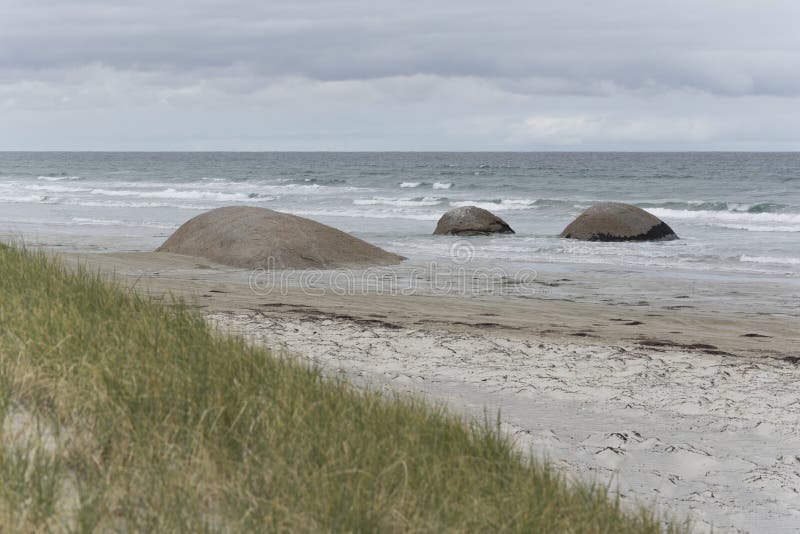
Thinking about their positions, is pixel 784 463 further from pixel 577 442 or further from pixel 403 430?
pixel 403 430

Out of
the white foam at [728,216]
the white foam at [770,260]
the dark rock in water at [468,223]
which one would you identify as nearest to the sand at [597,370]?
the white foam at [770,260]

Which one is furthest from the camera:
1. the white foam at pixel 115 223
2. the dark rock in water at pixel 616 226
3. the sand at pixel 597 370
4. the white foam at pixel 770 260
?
the white foam at pixel 115 223

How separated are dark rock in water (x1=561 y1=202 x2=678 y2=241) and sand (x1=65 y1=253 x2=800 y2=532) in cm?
773

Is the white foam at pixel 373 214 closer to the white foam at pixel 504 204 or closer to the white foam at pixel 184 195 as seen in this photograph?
the white foam at pixel 504 204

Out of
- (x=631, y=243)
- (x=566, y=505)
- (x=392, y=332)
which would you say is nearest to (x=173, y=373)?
(x=566, y=505)

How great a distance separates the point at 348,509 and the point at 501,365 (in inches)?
163

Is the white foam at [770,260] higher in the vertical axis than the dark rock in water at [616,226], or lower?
lower

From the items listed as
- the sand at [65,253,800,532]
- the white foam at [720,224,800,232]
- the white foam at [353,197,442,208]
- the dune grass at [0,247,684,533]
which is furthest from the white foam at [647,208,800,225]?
the dune grass at [0,247,684,533]

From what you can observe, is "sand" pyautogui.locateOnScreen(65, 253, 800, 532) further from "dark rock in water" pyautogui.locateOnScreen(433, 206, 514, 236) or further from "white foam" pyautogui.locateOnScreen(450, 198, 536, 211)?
"white foam" pyautogui.locateOnScreen(450, 198, 536, 211)

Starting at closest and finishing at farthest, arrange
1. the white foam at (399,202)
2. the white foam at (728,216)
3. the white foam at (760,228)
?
the white foam at (760,228)
the white foam at (728,216)
the white foam at (399,202)

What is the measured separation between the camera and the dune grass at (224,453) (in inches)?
114

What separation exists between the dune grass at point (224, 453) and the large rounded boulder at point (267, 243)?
850 centimetres

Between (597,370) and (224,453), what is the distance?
4.24 meters

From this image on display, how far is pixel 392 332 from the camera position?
319 inches
